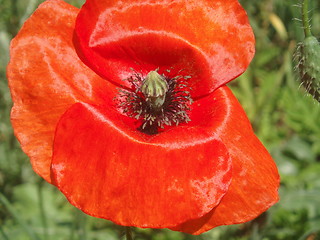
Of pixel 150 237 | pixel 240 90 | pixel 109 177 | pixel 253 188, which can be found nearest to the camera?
pixel 109 177

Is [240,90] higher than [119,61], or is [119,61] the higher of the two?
[119,61]

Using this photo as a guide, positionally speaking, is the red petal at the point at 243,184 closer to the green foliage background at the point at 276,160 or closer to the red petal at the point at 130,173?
the red petal at the point at 130,173

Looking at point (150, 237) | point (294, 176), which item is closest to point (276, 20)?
point (294, 176)

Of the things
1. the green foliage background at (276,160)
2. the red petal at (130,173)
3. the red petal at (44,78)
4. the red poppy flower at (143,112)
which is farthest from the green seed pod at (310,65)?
the green foliage background at (276,160)

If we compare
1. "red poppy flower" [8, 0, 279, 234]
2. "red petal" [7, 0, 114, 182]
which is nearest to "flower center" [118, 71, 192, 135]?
"red poppy flower" [8, 0, 279, 234]

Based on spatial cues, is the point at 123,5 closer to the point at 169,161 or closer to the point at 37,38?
the point at 37,38

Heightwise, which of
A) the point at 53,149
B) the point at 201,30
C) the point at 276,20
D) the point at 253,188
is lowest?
the point at 276,20

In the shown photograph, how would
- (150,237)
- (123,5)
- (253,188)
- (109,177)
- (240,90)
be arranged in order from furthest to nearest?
(240,90) → (150,237) → (123,5) → (253,188) → (109,177)
